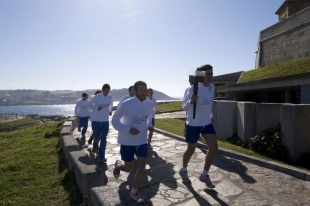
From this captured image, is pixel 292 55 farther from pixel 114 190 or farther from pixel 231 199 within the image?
pixel 114 190

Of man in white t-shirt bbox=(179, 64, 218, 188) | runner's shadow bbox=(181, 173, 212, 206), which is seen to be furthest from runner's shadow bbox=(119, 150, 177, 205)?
man in white t-shirt bbox=(179, 64, 218, 188)

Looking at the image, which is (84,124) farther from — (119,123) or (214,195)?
(214,195)

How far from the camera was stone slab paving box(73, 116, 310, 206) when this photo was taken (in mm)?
4441

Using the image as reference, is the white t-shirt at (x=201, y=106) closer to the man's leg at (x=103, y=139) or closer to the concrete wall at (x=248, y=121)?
the man's leg at (x=103, y=139)

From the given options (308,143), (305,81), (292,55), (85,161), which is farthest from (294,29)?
(85,161)

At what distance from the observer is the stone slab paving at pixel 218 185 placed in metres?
4.44

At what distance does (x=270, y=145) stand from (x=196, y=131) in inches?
120

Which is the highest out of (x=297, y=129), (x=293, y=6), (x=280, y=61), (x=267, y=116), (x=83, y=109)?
(x=293, y=6)

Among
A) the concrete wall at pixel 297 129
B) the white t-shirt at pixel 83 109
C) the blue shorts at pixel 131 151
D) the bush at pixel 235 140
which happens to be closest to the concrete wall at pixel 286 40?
the bush at pixel 235 140

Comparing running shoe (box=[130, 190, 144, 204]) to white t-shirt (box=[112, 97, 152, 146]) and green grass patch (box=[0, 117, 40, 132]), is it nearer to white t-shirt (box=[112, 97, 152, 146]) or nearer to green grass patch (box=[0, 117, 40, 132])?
white t-shirt (box=[112, 97, 152, 146])

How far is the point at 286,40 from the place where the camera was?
17938mm

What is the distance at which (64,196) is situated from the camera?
5242 mm

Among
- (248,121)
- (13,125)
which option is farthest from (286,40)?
(13,125)

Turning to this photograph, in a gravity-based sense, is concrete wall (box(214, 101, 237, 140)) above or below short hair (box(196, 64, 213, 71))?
below
